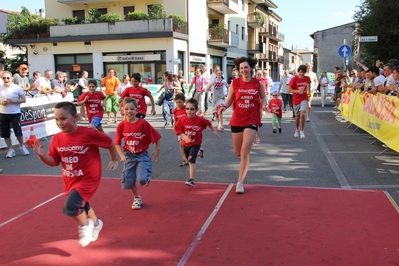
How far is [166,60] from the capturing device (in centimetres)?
3042

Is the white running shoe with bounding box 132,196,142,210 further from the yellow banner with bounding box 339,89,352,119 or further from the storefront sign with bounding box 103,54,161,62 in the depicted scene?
the storefront sign with bounding box 103,54,161,62

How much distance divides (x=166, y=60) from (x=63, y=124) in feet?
88.8

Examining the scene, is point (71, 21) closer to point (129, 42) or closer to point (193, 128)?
point (129, 42)

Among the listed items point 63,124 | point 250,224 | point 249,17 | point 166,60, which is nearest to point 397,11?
point 166,60

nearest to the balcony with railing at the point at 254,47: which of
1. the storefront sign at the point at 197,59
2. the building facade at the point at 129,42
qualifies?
the building facade at the point at 129,42

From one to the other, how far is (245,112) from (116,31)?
87.0 feet

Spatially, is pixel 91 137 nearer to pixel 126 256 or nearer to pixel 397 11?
pixel 126 256

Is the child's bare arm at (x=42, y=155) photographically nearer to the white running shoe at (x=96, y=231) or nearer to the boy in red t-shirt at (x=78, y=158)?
the boy in red t-shirt at (x=78, y=158)

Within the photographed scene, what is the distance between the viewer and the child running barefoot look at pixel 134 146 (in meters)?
5.30

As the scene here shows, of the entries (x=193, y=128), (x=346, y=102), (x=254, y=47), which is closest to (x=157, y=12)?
(x=346, y=102)

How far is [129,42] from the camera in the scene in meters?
30.8

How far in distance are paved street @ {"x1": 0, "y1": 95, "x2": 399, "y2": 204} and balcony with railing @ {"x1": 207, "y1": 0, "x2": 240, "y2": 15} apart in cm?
2806

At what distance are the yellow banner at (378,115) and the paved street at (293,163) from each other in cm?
32

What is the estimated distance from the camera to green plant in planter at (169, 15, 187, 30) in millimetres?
29931
